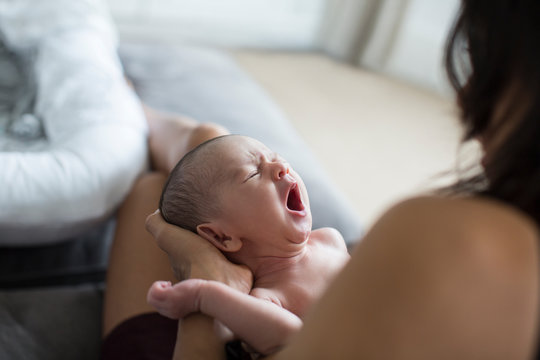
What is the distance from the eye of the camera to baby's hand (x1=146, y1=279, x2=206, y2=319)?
79cm

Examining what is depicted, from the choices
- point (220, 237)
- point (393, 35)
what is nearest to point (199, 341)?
point (220, 237)

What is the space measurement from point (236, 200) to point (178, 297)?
0.21 meters

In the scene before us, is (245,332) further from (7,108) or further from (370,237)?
(7,108)

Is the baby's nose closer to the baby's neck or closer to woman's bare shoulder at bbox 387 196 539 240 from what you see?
the baby's neck

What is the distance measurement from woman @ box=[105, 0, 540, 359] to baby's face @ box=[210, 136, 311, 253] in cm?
32

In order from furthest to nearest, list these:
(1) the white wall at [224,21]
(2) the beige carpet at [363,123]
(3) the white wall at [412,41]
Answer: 1. (3) the white wall at [412,41]
2. (1) the white wall at [224,21]
3. (2) the beige carpet at [363,123]

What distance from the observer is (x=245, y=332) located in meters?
0.77

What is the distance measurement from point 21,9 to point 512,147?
5.72 feet

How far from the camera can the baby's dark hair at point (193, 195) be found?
0.94m

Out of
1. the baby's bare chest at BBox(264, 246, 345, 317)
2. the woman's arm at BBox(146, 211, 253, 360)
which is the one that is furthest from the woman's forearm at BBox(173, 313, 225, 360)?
the baby's bare chest at BBox(264, 246, 345, 317)

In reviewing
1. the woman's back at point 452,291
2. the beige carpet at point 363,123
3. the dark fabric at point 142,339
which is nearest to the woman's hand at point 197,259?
the dark fabric at point 142,339

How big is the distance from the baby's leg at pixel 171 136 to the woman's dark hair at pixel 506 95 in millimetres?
711

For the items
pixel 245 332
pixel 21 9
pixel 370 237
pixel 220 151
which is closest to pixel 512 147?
pixel 370 237

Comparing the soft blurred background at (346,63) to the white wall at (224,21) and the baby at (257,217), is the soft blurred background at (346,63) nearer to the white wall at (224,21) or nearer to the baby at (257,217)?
the white wall at (224,21)
